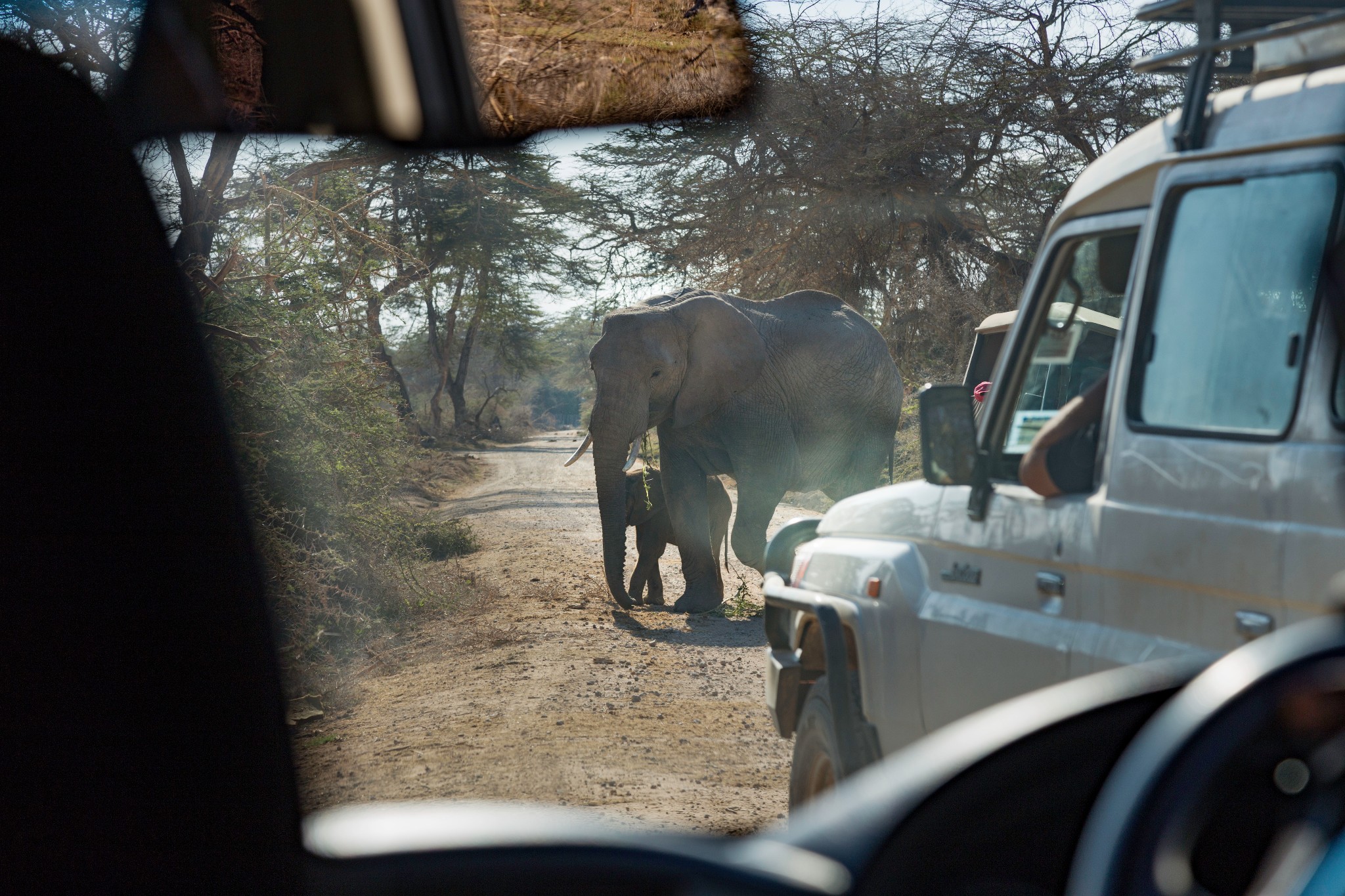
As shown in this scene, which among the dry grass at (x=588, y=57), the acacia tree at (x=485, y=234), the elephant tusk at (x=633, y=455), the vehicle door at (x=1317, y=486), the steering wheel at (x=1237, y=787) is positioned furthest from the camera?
the acacia tree at (x=485, y=234)

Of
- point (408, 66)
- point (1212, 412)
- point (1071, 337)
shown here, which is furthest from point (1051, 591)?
point (408, 66)

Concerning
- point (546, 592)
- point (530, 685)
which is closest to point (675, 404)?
point (546, 592)

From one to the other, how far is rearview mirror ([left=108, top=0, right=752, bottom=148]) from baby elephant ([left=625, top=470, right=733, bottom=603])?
322cm

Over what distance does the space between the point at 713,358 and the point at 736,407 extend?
553 millimetres

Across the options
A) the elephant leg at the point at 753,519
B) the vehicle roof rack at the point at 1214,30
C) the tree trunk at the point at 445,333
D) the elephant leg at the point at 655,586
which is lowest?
the elephant leg at the point at 655,586

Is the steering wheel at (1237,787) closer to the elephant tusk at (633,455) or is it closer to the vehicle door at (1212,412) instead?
the vehicle door at (1212,412)

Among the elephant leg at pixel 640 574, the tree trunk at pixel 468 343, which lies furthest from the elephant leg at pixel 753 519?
the tree trunk at pixel 468 343

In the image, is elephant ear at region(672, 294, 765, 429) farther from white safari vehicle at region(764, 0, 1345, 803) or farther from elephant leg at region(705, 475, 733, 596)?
white safari vehicle at region(764, 0, 1345, 803)

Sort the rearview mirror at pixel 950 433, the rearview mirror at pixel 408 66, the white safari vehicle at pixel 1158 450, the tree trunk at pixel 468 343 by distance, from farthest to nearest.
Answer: the tree trunk at pixel 468 343, the rearview mirror at pixel 408 66, the rearview mirror at pixel 950 433, the white safari vehicle at pixel 1158 450

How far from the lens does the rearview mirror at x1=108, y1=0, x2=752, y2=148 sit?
6.14m

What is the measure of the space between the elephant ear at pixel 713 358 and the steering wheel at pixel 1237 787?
930 centimetres

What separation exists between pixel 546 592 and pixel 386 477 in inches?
68.4

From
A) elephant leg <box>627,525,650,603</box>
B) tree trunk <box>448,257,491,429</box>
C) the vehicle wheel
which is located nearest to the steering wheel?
the vehicle wheel

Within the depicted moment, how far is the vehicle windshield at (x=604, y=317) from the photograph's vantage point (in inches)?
214
